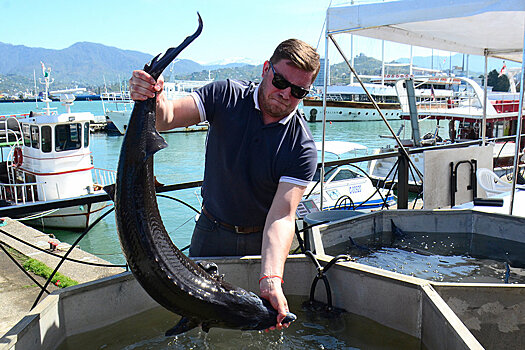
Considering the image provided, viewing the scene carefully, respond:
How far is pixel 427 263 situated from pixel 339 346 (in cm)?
209

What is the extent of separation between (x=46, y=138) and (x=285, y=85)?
16.9 m

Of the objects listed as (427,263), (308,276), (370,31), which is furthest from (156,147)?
(370,31)

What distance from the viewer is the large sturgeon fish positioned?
2146 mm

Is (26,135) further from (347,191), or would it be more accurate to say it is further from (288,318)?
(288,318)

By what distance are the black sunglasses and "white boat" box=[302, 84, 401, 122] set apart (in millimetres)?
56830

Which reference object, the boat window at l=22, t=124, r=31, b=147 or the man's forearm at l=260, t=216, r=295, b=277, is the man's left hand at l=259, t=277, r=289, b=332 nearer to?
the man's forearm at l=260, t=216, r=295, b=277

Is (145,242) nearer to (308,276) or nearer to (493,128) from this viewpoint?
(308,276)

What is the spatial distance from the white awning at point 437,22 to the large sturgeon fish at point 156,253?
3994 mm

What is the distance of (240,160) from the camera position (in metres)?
2.75

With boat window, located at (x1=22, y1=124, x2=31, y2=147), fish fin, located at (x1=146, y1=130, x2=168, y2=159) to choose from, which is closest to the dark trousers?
fish fin, located at (x1=146, y1=130, x2=168, y2=159)

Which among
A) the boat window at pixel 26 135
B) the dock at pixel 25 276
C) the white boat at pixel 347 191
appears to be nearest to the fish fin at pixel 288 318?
the dock at pixel 25 276

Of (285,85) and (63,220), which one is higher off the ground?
(285,85)

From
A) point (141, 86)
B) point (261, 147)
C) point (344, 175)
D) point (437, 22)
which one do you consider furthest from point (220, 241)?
point (344, 175)

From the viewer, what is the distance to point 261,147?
275cm
